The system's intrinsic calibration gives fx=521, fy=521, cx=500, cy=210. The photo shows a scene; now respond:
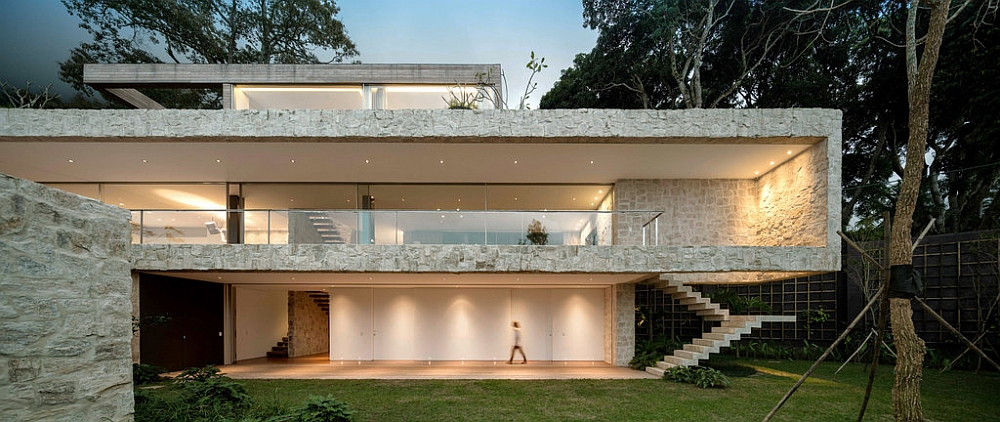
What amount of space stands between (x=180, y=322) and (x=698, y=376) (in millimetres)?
12145

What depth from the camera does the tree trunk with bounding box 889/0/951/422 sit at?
5992mm

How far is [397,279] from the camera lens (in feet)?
43.2

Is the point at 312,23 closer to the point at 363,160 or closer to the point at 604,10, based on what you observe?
the point at 604,10

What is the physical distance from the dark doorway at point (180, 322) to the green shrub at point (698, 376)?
1067 cm

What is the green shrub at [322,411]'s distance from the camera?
6.37 m

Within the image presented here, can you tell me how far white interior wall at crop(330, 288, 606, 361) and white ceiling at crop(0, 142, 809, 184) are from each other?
126 inches

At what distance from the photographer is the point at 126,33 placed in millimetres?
22156

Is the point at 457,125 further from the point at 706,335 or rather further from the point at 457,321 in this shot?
the point at 706,335

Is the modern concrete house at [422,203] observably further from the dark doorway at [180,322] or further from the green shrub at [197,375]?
the green shrub at [197,375]

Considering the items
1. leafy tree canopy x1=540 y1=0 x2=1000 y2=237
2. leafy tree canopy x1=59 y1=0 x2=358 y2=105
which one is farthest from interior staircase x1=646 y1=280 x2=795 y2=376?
leafy tree canopy x1=59 y1=0 x2=358 y2=105

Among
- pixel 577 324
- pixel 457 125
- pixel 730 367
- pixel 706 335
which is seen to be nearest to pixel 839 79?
pixel 730 367

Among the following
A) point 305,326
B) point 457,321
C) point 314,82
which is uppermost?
point 314,82

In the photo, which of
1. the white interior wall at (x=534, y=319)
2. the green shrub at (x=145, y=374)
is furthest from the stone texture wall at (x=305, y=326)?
the white interior wall at (x=534, y=319)

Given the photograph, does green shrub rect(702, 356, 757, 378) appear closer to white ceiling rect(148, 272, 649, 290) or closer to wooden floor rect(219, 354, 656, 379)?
wooden floor rect(219, 354, 656, 379)
